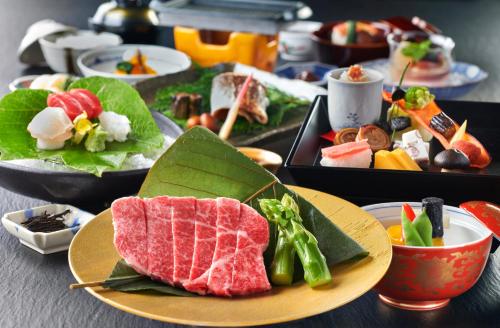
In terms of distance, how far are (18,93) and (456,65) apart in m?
1.56

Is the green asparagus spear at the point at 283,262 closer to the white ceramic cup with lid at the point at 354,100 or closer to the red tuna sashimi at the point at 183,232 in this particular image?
the red tuna sashimi at the point at 183,232

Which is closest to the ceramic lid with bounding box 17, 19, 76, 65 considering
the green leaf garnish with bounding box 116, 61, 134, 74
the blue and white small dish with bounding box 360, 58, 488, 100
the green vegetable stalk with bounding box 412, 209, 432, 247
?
the green leaf garnish with bounding box 116, 61, 134, 74

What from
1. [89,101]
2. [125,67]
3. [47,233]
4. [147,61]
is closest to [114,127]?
[89,101]

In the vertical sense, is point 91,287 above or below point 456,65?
above

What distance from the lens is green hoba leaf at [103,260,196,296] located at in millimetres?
1101

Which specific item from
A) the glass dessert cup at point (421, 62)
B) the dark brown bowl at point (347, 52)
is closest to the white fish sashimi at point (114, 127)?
the glass dessert cup at point (421, 62)

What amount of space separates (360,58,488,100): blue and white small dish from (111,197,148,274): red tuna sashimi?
1426mm

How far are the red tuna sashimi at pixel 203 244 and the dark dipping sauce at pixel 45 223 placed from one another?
445 mm

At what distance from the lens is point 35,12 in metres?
3.89

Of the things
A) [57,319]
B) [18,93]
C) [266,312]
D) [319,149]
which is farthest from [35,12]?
[266,312]

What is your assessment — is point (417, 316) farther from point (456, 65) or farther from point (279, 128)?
point (456, 65)

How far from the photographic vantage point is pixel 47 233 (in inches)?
57.9

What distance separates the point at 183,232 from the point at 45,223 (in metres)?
0.46

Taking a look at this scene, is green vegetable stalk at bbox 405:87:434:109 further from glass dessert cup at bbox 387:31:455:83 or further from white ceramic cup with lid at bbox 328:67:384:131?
glass dessert cup at bbox 387:31:455:83
